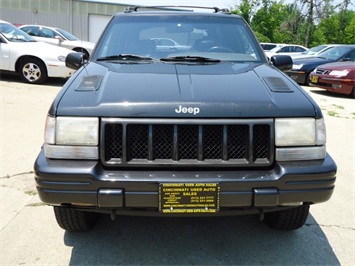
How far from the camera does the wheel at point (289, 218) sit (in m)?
2.76

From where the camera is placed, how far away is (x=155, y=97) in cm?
225

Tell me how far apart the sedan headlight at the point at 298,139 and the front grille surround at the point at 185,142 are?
6cm

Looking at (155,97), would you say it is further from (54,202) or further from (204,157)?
(54,202)

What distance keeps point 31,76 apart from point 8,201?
6.78 meters

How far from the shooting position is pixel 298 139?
2.27 meters

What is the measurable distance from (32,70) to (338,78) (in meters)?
8.18

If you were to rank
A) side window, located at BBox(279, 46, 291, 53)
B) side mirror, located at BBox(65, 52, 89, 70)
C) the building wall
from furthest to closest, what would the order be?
the building wall < side window, located at BBox(279, 46, 291, 53) < side mirror, located at BBox(65, 52, 89, 70)

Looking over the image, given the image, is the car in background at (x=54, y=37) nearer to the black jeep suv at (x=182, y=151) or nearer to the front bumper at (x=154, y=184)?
the black jeep suv at (x=182, y=151)

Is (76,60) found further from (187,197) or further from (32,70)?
(32,70)

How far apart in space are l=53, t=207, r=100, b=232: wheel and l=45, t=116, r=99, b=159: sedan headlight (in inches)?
23.3

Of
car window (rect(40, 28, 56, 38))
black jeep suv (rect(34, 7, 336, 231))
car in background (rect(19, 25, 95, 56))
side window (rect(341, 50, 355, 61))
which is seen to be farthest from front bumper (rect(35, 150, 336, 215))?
car window (rect(40, 28, 56, 38))

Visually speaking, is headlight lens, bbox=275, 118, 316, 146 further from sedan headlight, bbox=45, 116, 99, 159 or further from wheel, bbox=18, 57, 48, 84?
wheel, bbox=18, 57, 48, 84

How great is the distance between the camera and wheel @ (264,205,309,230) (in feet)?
9.06

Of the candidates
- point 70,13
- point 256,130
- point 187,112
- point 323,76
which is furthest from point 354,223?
point 70,13
